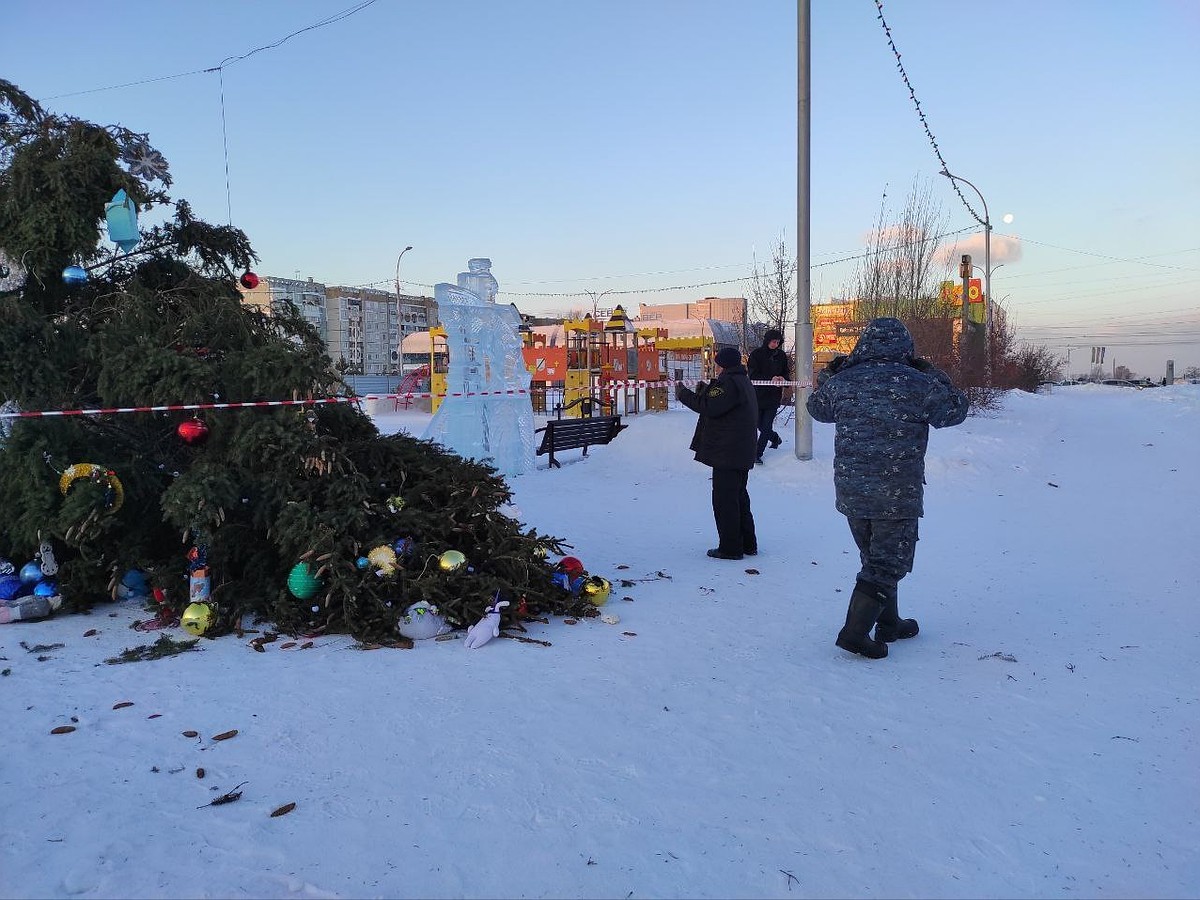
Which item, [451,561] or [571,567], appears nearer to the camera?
[451,561]

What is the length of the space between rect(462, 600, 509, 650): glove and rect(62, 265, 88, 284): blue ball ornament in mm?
3828

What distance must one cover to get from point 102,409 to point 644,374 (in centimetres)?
1970

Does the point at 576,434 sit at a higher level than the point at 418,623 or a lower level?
higher

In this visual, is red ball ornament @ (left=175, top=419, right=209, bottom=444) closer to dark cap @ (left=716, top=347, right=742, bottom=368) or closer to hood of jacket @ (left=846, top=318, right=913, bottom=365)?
dark cap @ (left=716, top=347, right=742, bottom=368)

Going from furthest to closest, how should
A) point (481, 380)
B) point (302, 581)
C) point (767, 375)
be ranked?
point (481, 380) → point (767, 375) → point (302, 581)

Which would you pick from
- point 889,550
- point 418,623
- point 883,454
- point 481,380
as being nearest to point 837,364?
point 883,454

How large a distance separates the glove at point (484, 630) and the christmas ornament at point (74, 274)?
12.6ft

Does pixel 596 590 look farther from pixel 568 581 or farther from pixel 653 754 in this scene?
pixel 653 754

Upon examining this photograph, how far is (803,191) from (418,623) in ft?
30.2

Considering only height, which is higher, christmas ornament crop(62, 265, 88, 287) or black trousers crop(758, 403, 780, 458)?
christmas ornament crop(62, 265, 88, 287)

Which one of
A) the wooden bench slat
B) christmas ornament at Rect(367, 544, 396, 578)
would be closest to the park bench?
the wooden bench slat

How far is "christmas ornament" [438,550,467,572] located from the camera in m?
4.97

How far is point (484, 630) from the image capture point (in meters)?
4.68

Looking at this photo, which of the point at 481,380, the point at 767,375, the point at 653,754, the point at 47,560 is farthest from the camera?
the point at 481,380
